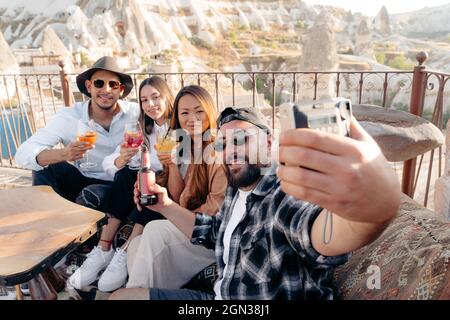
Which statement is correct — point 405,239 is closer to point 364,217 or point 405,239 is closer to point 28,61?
point 364,217

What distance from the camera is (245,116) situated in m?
1.79

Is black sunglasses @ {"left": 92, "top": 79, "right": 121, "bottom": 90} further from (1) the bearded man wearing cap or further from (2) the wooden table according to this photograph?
(2) the wooden table

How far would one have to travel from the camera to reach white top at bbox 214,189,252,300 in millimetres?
1796

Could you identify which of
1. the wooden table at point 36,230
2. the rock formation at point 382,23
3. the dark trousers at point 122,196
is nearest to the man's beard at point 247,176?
the wooden table at point 36,230

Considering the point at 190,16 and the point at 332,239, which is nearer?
the point at 332,239

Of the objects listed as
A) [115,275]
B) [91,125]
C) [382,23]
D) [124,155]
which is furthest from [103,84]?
[382,23]

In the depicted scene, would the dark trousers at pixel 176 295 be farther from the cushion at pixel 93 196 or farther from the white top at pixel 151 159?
the cushion at pixel 93 196

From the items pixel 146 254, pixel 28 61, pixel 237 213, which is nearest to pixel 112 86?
pixel 146 254

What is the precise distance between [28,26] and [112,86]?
85.6 m

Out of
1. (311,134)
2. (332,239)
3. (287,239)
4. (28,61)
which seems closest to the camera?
(311,134)

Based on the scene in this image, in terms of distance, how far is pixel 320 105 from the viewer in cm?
83

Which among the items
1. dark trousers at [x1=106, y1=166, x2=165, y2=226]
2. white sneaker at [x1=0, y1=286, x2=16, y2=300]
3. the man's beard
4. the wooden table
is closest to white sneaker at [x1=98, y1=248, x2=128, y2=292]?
the wooden table

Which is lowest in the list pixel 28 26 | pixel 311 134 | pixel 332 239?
pixel 332 239

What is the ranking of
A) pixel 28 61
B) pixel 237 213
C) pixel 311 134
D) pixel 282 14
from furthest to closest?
pixel 282 14 → pixel 28 61 → pixel 237 213 → pixel 311 134
